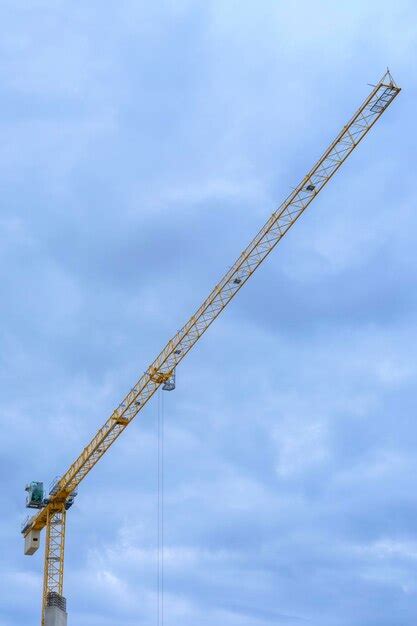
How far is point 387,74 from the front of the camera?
19850 cm

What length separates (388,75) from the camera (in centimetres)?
19875

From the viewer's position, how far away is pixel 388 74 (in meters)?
198

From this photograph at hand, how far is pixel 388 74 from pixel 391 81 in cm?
171

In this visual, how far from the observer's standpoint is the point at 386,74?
198500mm

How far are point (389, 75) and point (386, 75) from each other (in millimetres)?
357

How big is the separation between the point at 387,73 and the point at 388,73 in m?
0.16

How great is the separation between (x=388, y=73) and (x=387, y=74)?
1.66 feet

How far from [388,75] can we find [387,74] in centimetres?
30

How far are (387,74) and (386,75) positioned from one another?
0.39 metres

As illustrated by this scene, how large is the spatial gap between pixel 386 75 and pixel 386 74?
15.1 inches

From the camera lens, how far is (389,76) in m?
199

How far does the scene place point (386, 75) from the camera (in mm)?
198875

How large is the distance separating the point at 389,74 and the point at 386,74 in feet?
1.17

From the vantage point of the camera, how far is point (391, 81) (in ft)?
656
